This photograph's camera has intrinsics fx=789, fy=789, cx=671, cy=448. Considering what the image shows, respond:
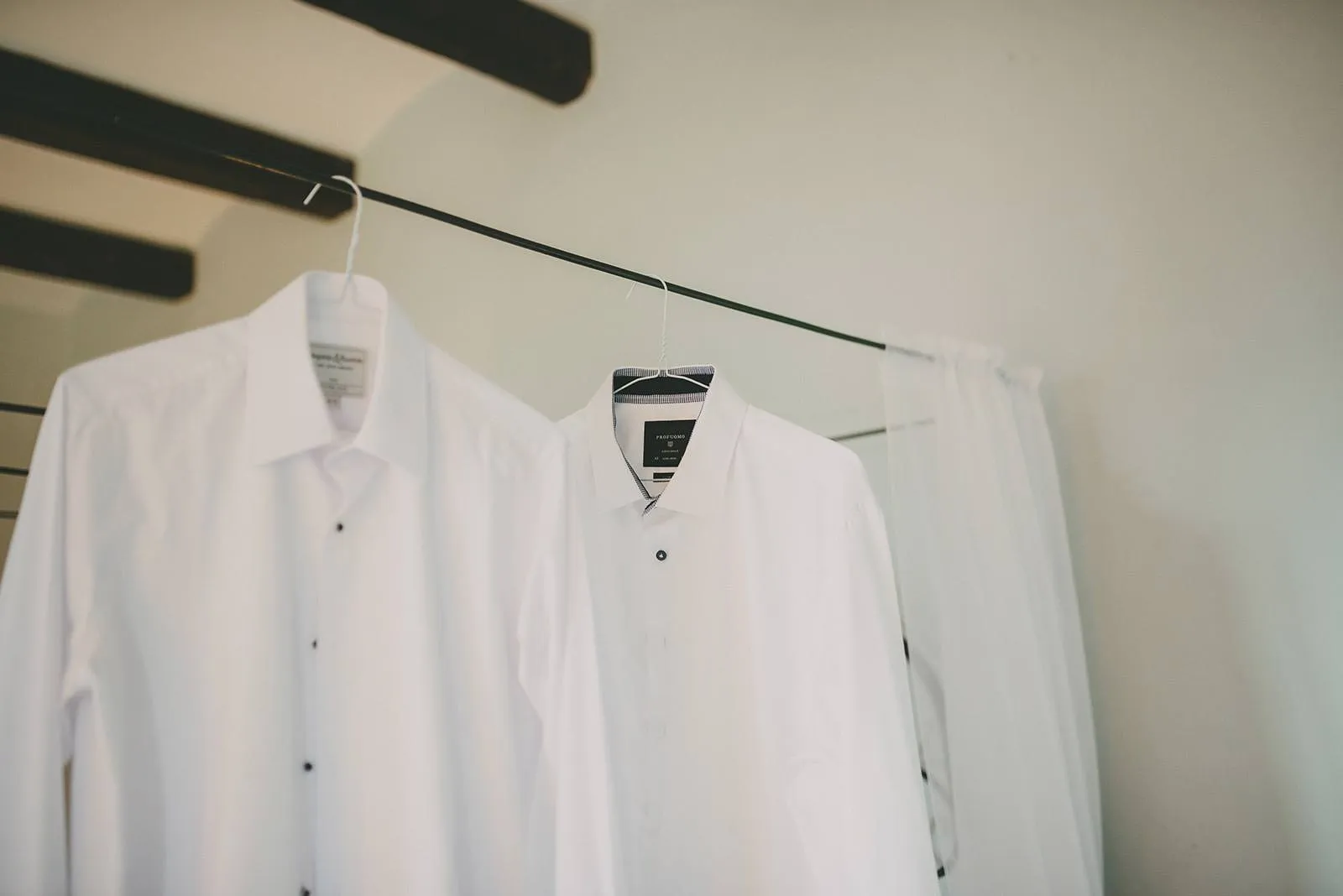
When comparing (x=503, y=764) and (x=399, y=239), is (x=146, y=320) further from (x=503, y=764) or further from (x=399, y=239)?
(x=503, y=764)

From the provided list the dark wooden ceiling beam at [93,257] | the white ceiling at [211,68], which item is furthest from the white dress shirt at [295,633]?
the dark wooden ceiling beam at [93,257]

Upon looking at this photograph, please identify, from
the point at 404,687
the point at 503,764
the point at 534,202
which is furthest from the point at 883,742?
the point at 534,202

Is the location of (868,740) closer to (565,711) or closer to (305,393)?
(565,711)

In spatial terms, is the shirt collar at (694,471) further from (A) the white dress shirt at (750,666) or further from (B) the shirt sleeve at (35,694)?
(B) the shirt sleeve at (35,694)

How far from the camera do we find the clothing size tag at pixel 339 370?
3.01ft

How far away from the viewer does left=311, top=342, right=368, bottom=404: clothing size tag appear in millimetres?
917

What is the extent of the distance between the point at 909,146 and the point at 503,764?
4.81 feet

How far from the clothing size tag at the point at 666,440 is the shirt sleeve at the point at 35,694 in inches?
28.5

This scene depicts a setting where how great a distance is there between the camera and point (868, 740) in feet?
3.05

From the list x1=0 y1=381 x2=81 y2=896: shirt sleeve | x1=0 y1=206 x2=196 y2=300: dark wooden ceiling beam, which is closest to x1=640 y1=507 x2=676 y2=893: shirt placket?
x1=0 y1=381 x2=81 y2=896: shirt sleeve

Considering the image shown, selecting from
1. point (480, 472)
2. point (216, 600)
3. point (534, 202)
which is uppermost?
point (534, 202)

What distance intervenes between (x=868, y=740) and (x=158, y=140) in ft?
7.95

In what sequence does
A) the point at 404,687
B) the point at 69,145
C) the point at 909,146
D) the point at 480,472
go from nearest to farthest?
the point at 404,687, the point at 480,472, the point at 909,146, the point at 69,145

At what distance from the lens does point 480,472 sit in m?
0.91
